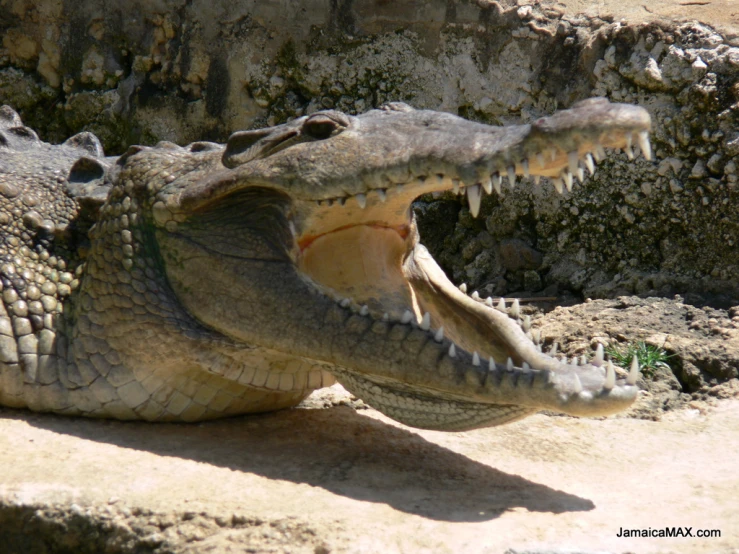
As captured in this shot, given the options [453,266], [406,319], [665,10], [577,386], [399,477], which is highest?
[665,10]

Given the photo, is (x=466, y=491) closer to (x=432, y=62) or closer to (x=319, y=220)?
(x=319, y=220)

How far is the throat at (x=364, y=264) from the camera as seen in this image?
3.67 meters

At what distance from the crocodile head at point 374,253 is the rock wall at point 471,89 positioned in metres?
2.19

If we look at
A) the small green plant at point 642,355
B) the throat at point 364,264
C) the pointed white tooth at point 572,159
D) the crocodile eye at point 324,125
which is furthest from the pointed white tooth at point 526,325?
the small green plant at point 642,355

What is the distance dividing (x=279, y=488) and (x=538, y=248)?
341cm

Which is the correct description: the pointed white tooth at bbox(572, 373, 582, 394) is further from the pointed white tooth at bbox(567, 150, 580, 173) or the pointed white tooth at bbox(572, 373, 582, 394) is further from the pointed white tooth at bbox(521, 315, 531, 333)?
the pointed white tooth at bbox(567, 150, 580, 173)

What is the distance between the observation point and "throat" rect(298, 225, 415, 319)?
3.67 meters

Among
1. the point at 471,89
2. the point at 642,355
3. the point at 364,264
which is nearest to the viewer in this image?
the point at 364,264

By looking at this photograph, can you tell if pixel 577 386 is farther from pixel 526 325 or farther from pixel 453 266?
pixel 453 266

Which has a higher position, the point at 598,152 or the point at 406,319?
the point at 598,152

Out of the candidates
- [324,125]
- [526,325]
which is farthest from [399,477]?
[324,125]

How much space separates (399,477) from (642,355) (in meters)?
1.85

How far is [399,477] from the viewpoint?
325cm

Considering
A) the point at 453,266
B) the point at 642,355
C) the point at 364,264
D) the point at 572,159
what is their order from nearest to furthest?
1. the point at 572,159
2. the point at 364,264
3. the point at 642,355
4. the point at 453,266
